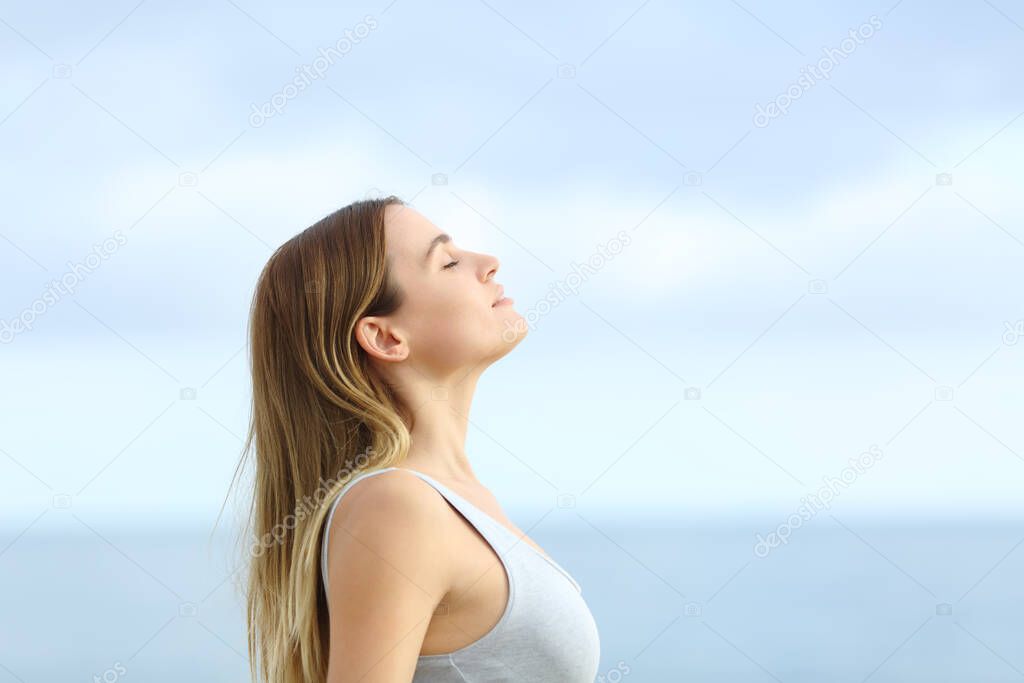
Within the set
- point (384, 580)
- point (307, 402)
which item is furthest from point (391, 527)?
point (307, 402)

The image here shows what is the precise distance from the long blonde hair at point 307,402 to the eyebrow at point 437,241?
75 mm

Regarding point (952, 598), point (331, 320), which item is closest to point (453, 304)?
point (331, 320)

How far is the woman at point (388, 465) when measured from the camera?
1415 millimetres

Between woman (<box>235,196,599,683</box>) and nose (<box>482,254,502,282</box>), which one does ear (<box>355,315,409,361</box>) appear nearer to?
woman (<box>235,196,599,683</box>)

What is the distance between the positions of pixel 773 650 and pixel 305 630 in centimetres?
1931

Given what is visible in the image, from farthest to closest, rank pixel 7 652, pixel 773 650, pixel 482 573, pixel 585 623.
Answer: pixel 773 650
pixel 7 652
pixel 585 623
pixel 482 573

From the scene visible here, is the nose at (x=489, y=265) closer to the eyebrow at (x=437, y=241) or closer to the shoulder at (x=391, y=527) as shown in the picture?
the eyebrow at (x=437, y=241)

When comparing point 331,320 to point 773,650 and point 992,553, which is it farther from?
point 992,553

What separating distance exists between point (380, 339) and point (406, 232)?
19cm

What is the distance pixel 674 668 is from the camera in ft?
64.4

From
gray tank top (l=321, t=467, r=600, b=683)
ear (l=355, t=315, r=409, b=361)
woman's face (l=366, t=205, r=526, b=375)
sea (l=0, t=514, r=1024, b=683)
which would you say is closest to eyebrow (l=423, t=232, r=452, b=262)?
woman's face (l=366, t=205, r=526, b=375)

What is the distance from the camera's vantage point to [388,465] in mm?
1562

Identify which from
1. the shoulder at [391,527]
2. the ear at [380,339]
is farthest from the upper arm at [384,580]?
the ear at [380,339]

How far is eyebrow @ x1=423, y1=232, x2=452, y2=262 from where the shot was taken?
5.75 ft
